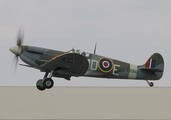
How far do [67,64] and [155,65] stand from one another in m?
4.81

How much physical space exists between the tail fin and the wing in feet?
11.5

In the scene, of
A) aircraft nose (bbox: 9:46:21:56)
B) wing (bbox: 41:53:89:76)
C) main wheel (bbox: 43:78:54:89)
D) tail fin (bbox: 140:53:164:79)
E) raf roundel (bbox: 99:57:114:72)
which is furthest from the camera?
tail fin (bbox: 140:53:164:79)

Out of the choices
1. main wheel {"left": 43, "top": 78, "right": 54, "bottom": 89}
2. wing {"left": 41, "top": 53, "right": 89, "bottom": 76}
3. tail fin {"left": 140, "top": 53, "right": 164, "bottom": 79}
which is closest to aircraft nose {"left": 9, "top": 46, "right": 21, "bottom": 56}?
wing {"left": 41, "top": 53, "right": 89, "bottom": 76}

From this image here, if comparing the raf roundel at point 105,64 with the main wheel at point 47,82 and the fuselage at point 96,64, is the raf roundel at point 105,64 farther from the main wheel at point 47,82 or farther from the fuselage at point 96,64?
the main wheel at point 47,82

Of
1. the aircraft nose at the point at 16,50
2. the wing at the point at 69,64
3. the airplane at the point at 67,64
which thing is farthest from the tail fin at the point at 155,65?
the aircraft nose at the point at 16,50

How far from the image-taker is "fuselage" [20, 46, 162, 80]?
575 inches

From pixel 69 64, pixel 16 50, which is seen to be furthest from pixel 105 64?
pixel 16 50

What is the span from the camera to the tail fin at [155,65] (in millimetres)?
16375

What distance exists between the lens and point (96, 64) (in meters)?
15.1

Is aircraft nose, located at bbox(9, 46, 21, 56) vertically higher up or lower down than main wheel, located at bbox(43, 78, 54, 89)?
higher up

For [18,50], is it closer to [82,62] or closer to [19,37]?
[19,37]

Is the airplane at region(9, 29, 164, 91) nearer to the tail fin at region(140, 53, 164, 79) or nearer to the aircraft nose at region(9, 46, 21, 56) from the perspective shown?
the aircraft nose at region(9, 46, 21, 56)

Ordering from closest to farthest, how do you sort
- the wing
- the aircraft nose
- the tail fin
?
the wing, the aircraft nose, the tail fin

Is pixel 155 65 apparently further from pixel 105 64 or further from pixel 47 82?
pixel 47 82
